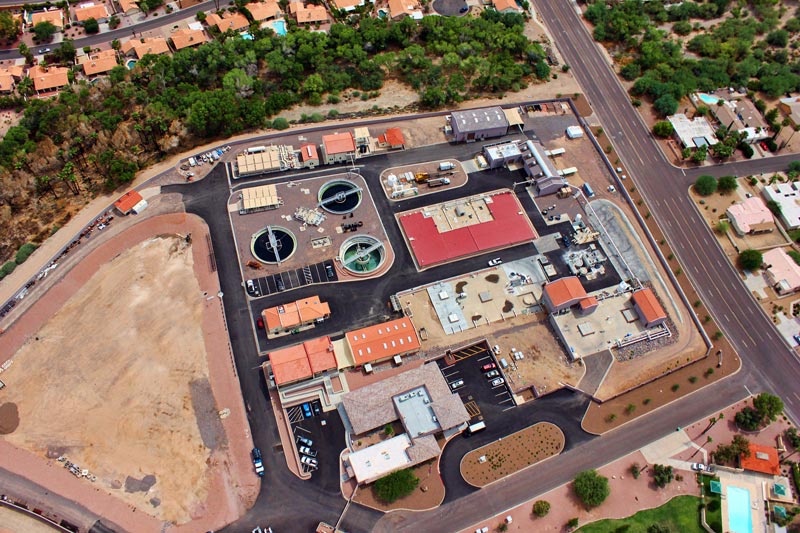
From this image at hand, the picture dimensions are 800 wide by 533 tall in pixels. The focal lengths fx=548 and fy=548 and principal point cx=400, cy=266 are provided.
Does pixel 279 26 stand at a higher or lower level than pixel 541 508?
higher

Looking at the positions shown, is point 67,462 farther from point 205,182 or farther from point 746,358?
point 746,358

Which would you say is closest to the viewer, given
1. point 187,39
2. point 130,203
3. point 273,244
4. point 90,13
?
point 273,244

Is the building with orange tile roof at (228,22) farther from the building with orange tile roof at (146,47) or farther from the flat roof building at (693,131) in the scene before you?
the flat roof building at (693,131)

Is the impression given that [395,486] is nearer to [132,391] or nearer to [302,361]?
[302,361]

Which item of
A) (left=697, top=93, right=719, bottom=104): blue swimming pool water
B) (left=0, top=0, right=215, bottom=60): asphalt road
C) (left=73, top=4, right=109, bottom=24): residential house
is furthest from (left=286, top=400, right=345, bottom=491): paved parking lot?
(left=73, top=4, right=109, bottom=24): residential house

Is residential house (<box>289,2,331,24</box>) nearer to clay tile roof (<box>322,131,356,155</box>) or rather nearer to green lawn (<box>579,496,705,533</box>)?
clay tile roof (<box>322,131,356,155</box>)

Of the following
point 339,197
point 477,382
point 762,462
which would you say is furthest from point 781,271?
point 339,197
